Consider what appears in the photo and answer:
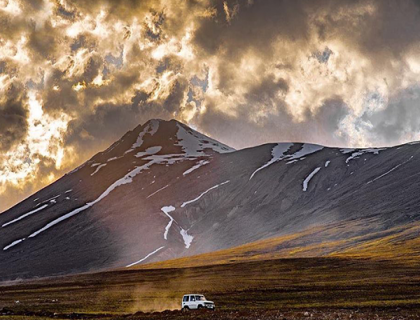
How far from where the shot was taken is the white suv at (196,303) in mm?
49188

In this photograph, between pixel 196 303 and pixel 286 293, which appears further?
pixel 286 293

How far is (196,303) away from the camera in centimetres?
4972

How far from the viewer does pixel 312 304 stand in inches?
1966

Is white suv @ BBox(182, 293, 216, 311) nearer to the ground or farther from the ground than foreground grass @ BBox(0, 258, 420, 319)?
nearer to the ground

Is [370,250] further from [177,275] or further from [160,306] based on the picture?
[160,306]

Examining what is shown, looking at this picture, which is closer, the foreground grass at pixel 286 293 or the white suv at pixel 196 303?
the white suv at pixel 196 303

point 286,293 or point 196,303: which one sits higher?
point 286,293

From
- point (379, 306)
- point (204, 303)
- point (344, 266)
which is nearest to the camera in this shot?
point (379, 306)

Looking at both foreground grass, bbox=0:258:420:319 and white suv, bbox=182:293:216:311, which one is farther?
foreground grass, bbox=0:258:420:319

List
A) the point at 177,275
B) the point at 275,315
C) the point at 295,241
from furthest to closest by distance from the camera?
1. the point at 295,241
2. the point at 177,275
3. the point at 275,315

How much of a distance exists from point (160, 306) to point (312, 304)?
2065 cm

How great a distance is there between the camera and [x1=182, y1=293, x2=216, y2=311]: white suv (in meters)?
49.2

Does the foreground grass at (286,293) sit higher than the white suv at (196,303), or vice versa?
the foreground grass at (286,293)

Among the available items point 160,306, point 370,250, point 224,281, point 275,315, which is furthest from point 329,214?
point 275,315
